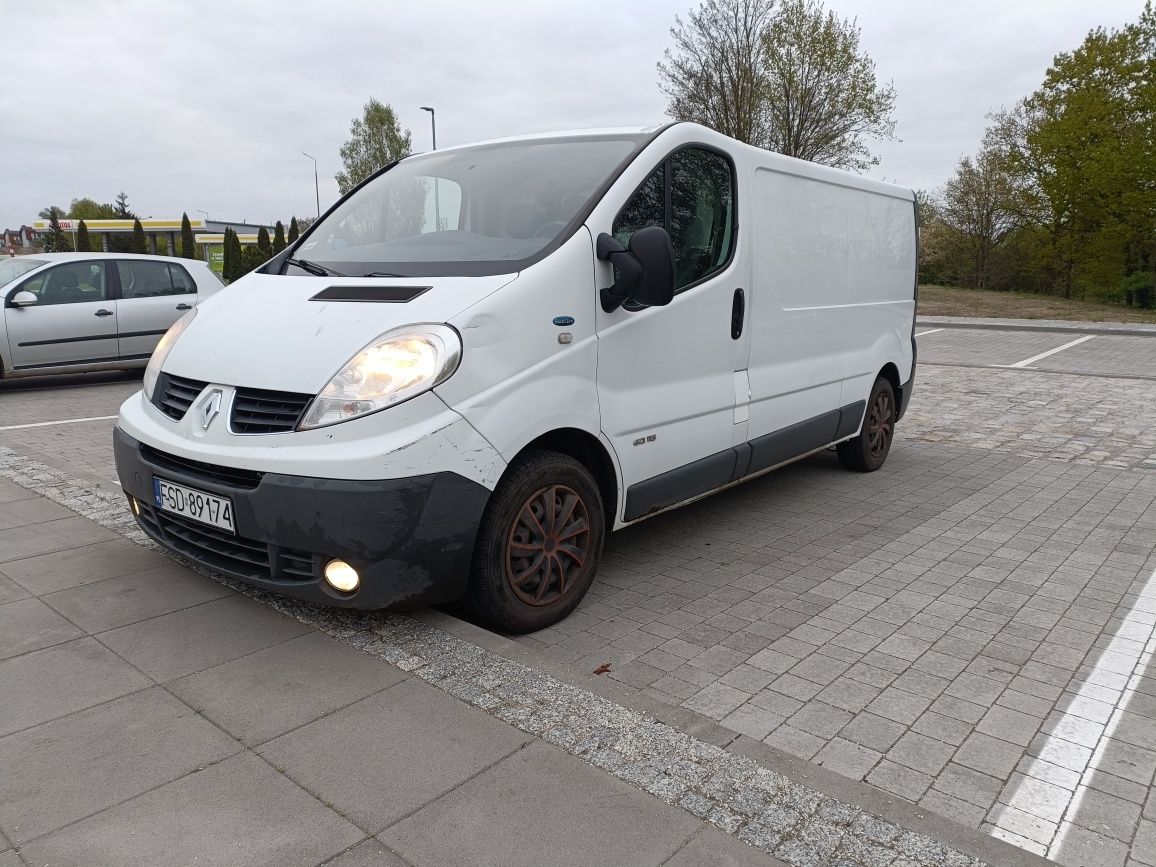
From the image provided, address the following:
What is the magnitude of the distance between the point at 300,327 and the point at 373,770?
1.66 m

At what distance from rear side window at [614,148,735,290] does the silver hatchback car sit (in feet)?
27.3

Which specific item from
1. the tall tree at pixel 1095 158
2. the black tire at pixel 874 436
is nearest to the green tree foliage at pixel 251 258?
the tall tree at pixel 1095 158

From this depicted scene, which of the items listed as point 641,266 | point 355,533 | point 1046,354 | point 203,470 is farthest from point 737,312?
point 1046,354

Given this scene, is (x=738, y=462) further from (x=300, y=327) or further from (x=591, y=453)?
(x=300, y=327)

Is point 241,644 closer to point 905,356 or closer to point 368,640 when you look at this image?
point 368,640

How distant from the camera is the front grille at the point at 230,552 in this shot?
3068 mm

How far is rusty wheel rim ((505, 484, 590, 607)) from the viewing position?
3.33 meters

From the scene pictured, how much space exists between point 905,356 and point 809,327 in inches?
79.6

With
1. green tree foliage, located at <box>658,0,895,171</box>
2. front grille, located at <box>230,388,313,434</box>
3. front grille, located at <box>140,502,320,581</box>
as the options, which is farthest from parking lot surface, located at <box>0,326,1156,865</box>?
green tree foliage, located at <box>658,0,895,171</box>

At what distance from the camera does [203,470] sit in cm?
325

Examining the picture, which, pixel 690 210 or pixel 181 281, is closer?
pixel 690 210

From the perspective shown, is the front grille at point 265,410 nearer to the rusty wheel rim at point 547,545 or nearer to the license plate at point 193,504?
the license plate at point 193,504


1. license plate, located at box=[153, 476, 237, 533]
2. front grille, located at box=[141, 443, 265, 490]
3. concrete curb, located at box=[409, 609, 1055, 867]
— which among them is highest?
front grille, located at box=[141, 443, 265, 490]

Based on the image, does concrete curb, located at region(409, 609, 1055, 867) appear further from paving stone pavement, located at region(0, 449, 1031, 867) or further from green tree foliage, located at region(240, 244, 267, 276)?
green tree foliage, located at region(240, 244, 267, 276)
